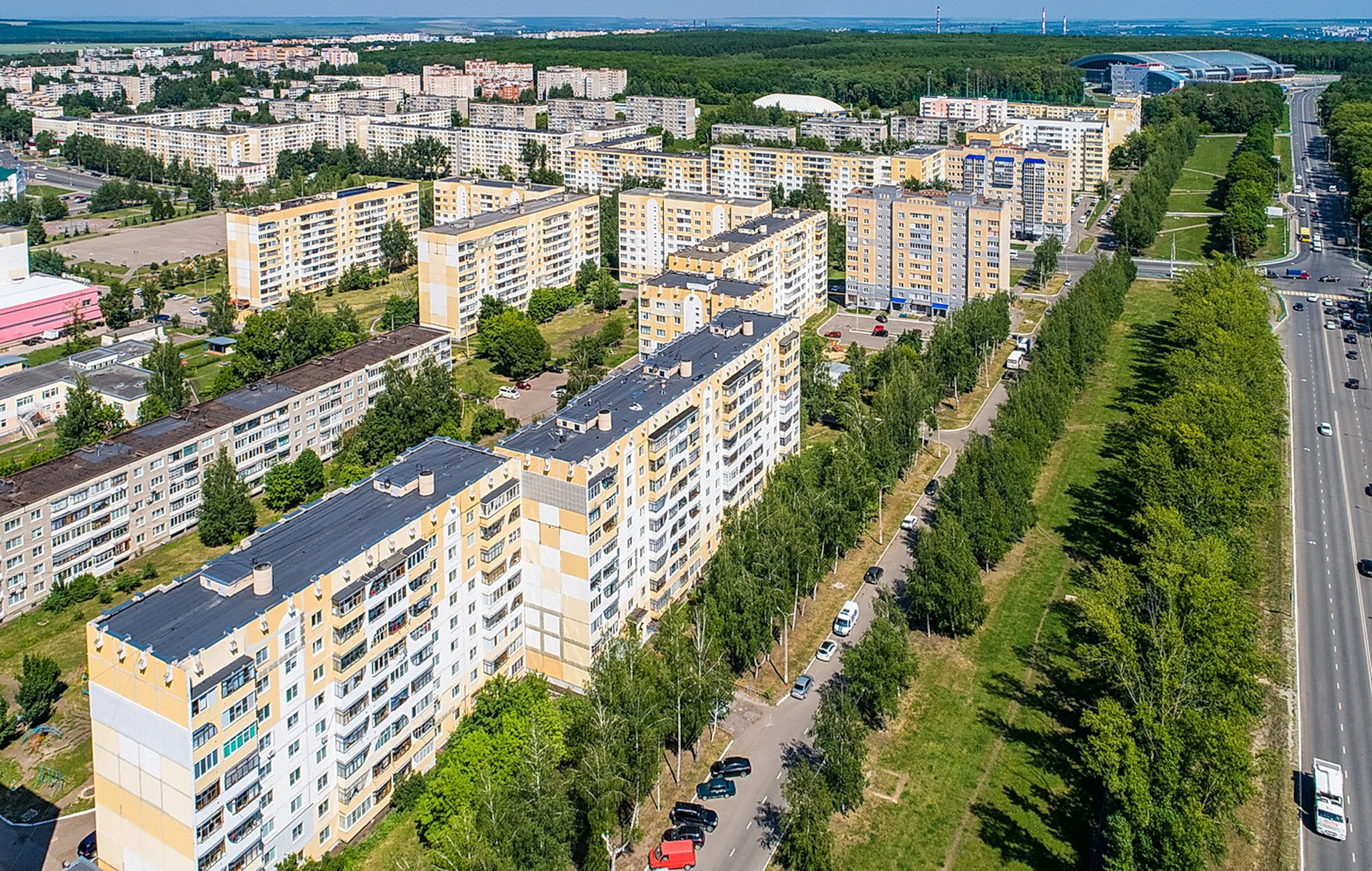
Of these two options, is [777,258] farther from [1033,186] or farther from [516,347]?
[1033,186]

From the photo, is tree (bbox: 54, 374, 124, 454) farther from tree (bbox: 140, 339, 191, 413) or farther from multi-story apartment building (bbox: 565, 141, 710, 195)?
multi-story apartment building (bbox: 565, 141, 710, 195)

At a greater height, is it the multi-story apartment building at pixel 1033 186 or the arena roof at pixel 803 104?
the arena roof at pixel 803 104

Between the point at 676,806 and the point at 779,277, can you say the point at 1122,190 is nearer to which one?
the point at 779,277

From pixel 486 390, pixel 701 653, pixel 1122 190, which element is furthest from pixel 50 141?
pixel 701 653

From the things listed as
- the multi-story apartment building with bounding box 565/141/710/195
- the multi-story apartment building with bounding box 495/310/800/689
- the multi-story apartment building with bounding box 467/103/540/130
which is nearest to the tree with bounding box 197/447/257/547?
the multi-story apartment building with bounding box 495/310/800/689

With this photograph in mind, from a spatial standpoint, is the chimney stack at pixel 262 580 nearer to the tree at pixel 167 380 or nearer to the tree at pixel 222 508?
the tree at pixel 222 508

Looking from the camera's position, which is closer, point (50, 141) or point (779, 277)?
point (779, 277)

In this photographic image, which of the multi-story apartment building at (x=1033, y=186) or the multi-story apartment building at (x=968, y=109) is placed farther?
the multi-story apartment building at (x=968, y=109)

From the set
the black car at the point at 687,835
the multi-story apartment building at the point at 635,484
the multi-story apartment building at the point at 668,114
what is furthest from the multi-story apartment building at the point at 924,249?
the multi-story apartment building at the point at 668,114

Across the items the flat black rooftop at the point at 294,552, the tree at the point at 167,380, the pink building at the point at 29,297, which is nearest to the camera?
the flat black rooftop at the point at 294,552
